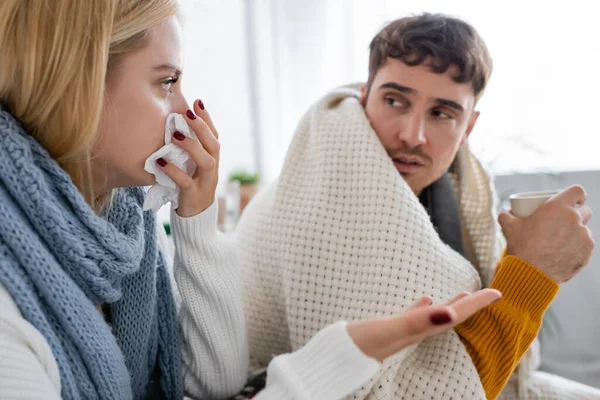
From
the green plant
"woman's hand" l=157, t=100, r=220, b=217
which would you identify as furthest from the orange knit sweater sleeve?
the green plant

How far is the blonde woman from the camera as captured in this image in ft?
2.15

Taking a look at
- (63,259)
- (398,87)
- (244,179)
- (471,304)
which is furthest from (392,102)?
(244,179)

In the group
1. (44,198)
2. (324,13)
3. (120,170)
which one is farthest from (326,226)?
(324,13)

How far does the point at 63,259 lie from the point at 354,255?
1.64 feet

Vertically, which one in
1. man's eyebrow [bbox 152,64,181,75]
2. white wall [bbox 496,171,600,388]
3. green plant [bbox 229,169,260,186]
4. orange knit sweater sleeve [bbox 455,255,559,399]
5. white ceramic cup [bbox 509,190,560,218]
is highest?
man's eyebrow [bbox 152,64,181,75]

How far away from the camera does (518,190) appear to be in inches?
84.4

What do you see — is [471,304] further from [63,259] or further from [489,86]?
[489,86]

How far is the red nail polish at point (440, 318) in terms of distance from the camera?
2.01 ft

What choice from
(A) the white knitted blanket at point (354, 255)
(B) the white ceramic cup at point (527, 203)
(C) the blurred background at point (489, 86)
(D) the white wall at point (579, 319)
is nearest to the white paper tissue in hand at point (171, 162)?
(A) the white knitted blanket at point (354, 255)

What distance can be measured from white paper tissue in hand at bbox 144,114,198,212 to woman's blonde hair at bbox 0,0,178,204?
11 cm

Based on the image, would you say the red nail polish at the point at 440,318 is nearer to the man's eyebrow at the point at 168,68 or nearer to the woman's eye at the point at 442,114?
the man's eyebrow at the point at 168,68

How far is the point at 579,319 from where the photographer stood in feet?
6.64

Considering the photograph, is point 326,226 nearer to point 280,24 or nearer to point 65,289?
point 65,289

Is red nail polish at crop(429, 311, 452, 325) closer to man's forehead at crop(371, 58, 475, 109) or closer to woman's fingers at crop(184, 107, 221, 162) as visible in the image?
woman's fingers at crop(184, 107, 221, 162)
